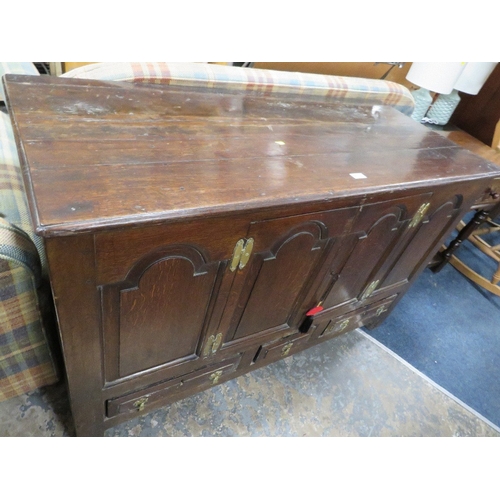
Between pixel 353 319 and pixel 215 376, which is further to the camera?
pixel 353 319

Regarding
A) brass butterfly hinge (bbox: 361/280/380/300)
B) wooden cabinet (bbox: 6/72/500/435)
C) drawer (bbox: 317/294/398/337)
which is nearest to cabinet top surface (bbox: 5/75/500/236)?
wooden cabinet (bbox: 6/72/500/435)

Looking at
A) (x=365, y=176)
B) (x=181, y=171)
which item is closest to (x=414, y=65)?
(x=365, y=176)

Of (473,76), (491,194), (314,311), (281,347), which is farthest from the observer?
(473,76)

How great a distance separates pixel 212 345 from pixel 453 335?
4.62 ft

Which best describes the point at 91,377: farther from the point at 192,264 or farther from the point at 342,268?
the point at 342,268

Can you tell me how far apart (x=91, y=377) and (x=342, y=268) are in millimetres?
715

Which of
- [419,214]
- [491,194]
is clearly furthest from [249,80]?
[491,194]

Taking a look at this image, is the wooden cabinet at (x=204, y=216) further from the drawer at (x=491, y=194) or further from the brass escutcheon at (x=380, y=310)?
the drawer at (x=491, y=194)

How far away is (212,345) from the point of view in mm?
935

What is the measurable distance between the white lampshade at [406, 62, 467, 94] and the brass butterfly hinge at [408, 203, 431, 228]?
3.09ft

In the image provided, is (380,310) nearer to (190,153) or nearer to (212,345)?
(212,345)

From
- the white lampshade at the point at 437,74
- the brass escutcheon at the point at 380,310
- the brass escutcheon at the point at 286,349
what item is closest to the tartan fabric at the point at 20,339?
the brass escutcheon at the point at 286,349

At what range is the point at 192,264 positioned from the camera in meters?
0.68

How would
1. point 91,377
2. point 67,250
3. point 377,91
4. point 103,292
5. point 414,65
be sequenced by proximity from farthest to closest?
point 414,65, point 377,91, point 91,377, point 103,292, point 67,250
